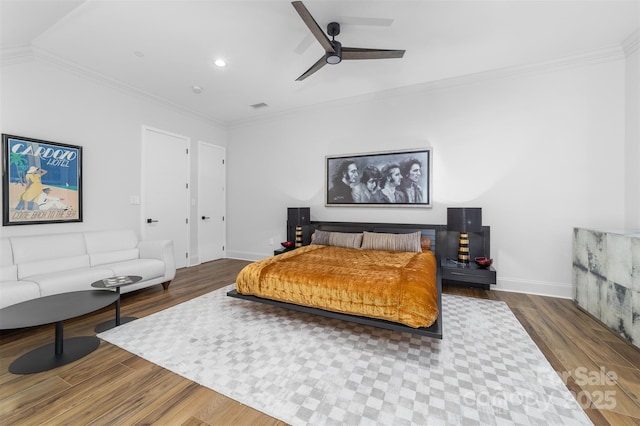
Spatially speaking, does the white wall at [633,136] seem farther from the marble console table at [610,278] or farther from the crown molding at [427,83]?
the marble console table at [610,278]

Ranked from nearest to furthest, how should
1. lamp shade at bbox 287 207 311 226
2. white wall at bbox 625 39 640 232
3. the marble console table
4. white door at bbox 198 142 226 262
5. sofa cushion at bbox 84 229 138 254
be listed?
the marble console table < white wall at bbox 625 39 640 232 < sofa cushion at bbox 84 229 138 254 < lamp shade at bbox 287 207 311 226 < white door at bbox 198 142 226 262

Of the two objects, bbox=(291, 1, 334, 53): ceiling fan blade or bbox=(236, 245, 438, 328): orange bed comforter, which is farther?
bbox=(236, 245, 438, 328): orange bed comforter

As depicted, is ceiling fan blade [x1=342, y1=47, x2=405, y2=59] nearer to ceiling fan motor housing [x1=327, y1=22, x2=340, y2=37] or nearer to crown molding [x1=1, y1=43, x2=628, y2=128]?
ceiling fan motor housing [x1=327, y1=22, x2=340, y2=37]

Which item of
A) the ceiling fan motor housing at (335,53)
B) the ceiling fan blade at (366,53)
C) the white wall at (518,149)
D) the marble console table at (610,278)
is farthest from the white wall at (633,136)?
the ceiling fan motor housing at (335,53)

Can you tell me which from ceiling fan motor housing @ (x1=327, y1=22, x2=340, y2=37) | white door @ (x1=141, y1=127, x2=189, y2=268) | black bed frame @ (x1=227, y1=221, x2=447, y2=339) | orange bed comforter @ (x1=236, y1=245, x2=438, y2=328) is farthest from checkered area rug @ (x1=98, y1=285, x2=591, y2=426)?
ceiling fan motor housing @ (x1=327, y1=22, x2=340, y2=37)

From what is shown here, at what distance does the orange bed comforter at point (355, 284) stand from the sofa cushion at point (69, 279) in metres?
1.71

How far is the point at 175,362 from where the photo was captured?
205 centimetres

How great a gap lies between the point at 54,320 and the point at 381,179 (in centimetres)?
424

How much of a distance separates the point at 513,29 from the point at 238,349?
4.31m

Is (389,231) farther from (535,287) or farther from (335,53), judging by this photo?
(335,53)

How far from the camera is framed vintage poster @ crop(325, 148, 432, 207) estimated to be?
424 cm

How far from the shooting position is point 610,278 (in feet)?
8.40

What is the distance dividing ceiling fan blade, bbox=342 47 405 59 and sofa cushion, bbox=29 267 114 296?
3.71 metres

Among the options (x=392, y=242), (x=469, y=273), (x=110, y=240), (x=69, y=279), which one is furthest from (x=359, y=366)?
(x=110, y=240)
